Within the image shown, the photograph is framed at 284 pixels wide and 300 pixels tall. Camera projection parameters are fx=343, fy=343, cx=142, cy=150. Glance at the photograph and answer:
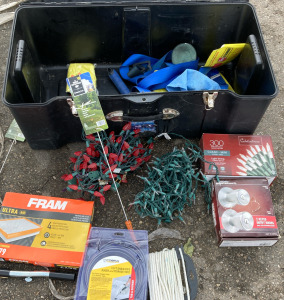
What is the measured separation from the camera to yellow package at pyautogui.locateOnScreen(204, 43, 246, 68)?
1919 millimetres

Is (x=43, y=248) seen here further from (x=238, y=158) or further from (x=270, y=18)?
(x=270, y=18)

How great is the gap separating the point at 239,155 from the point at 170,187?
41 centimetres

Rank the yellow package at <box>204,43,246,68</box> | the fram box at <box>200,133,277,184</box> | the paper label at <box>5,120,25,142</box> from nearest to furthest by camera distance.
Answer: the fram box at <box>200,133,277,184</box>, the yellow package at <box>204,43,246,68</box>, the paper label at <box>5,120,25,142</box>

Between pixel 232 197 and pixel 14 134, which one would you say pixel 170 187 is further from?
pixel 14 134

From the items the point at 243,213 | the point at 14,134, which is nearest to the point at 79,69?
the point at 14,134

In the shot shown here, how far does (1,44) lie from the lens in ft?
8.07

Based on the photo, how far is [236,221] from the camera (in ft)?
5.45

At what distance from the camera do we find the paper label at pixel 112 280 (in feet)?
5.11

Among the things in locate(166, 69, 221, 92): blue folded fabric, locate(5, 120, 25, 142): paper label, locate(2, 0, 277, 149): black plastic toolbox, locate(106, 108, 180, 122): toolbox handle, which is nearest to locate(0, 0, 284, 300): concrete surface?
locate(5, 120, 25, 142): paper label

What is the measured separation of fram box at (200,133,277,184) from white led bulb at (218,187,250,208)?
3.5 inches

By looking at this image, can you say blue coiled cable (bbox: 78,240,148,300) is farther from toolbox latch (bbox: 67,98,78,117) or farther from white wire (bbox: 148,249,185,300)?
toolbox latch (bbox: 67,98,78,117)

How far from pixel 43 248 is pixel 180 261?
2.17 feet

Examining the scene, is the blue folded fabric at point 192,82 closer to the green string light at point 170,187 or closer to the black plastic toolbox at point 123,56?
the black plastic toolbox at point 123,56

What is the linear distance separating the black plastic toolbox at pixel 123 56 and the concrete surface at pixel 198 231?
0.52 ft
